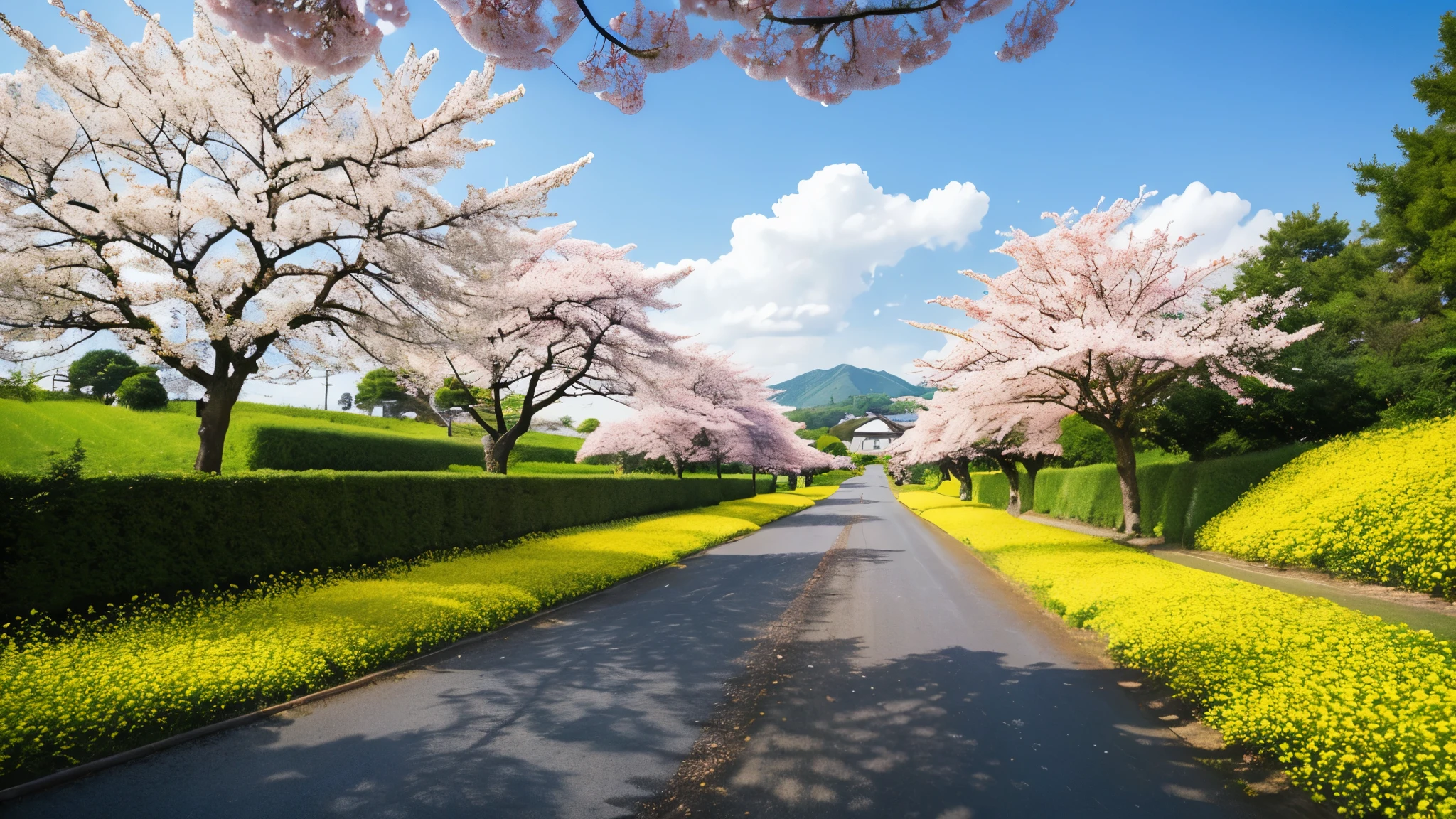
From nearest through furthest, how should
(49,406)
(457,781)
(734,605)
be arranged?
(457,781) < (734,605) < (49,406)

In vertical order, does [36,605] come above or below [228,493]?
below

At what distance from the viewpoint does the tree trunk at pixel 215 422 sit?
10969 millimetres

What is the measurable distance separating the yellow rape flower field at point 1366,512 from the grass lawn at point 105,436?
23.3 m

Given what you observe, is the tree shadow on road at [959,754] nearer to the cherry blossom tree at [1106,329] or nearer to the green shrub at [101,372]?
the cherry blossom tree at [1106,329]

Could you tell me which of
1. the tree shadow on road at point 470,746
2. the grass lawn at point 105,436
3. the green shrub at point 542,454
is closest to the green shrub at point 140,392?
the grass lawn at point 105,436

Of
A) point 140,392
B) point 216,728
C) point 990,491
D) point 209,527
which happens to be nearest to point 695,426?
point 990,491

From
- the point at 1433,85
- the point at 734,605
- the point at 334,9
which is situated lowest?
the point at 734,605

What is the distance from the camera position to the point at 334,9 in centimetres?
429

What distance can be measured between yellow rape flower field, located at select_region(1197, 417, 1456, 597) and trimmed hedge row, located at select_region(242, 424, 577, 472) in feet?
62.9

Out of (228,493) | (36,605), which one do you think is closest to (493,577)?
(228,493)

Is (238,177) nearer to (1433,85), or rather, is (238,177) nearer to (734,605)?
(734,605)

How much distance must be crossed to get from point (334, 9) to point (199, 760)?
5.43m

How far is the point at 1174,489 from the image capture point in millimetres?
16500

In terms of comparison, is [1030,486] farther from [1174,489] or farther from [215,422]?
[215,422]
